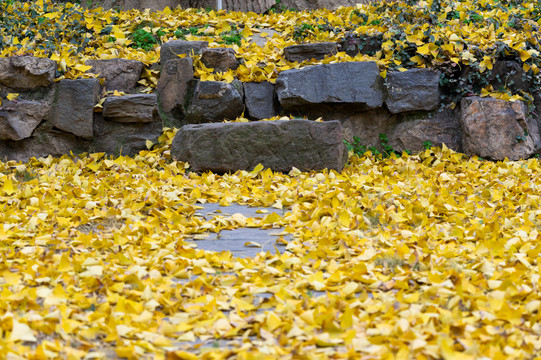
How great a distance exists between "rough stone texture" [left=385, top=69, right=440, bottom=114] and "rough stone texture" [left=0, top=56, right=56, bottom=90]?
10.7 feet

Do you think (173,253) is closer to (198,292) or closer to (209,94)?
(198,292)

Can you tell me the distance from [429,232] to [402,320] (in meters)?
1.20

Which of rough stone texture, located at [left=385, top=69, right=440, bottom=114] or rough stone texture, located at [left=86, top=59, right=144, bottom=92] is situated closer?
rough stone texture, located at [left=385, top=69, right=440, bottom=114]

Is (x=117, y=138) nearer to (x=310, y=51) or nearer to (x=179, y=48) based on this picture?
(x=179, y=48)

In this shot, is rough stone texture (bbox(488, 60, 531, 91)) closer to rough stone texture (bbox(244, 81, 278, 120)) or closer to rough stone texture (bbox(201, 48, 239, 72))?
rough stone texture (bbox(244, 81, 278, 120))

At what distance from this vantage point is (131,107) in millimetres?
5461

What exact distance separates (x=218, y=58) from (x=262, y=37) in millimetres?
Answer: 926

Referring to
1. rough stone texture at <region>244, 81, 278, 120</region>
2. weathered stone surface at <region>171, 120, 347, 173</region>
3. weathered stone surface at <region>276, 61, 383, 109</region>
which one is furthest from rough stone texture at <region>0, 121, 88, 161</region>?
weathered stone surface at <region>276, 61, 383, 109</region>

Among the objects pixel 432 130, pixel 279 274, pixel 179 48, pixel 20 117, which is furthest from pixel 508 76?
pixel 20 117

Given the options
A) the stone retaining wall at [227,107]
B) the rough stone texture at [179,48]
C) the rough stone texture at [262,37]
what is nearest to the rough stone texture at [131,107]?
the stone retaining wall at [227,107]

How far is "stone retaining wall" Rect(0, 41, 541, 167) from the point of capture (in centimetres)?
539

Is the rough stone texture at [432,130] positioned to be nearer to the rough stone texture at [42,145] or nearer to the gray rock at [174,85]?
the gray rock at [174,85]

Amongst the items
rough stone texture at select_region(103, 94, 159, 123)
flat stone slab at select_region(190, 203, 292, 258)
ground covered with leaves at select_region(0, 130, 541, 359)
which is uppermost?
rough stone texture at select_region(103, 94, 159, 123)

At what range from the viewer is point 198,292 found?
7.41ft
